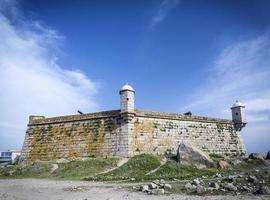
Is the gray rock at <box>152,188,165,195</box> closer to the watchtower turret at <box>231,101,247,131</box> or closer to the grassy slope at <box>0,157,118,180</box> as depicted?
the grassy slope at <box>0,157,118,180</box>

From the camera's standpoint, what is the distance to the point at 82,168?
804 inches

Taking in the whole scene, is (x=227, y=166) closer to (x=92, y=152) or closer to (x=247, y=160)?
(x=247, y=160)

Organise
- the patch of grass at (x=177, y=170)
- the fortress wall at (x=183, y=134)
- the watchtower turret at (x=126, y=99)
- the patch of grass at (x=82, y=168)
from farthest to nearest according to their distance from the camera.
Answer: the fortress wall at (x=183, y=134)
the watchtower turret at (x=126, y=99)
the patch of grass at (x=82, y=168)
the patch of grass at (x=177, y=170)

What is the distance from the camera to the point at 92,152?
79.4 ft

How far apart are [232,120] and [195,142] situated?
700cm

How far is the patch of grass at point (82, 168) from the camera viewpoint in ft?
63.2

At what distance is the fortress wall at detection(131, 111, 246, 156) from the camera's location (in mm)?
24531

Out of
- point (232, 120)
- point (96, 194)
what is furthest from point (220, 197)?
point (232, 120)

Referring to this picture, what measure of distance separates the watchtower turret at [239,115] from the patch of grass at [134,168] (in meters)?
14.1

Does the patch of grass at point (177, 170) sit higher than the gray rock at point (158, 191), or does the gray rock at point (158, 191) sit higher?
the patch of grass at point (177, 170)

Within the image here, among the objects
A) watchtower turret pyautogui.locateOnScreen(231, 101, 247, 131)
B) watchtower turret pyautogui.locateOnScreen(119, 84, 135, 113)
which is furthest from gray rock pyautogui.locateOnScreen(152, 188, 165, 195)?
watchtower turret pyautogui.locateOnScreen(231, 101, 247, 131)

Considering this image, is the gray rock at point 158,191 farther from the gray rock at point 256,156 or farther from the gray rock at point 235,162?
the gray rock at point 256,156

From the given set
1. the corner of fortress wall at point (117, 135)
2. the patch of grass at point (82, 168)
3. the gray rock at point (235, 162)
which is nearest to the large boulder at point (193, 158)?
the gray rock at point (235, 162)

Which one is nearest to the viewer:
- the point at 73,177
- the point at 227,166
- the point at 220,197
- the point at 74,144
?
the point at 220,197
